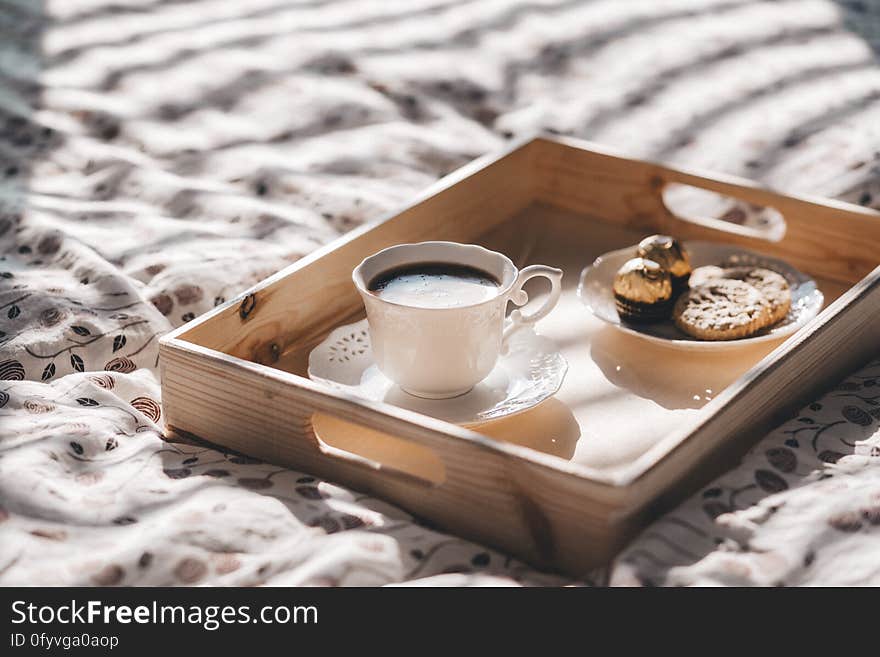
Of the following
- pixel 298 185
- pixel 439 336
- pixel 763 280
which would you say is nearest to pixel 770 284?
pixel 763 280

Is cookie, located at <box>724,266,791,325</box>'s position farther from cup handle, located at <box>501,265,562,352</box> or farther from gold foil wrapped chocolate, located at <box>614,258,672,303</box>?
cup handle, located at <box>501,265,562,352</box>

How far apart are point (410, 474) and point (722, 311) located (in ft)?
1.15

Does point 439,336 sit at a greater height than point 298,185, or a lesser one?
greater

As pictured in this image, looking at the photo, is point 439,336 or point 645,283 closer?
point 439,336

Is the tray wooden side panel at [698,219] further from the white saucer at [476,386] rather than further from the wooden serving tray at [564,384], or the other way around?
the white saucer at [476,386]

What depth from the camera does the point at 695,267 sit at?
1.11m

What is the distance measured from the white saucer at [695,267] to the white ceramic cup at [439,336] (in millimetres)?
136

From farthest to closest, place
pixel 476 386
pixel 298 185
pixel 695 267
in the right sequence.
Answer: pixel 298 185
pixel 695 267
pixel 476 386

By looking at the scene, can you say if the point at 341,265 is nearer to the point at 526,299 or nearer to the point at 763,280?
the point at 526,299

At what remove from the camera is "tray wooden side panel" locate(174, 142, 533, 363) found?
91cm

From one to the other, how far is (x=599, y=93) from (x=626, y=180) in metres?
0.50

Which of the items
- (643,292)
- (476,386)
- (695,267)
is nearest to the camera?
(476,386)

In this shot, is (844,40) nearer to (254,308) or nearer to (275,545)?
(254,308)
